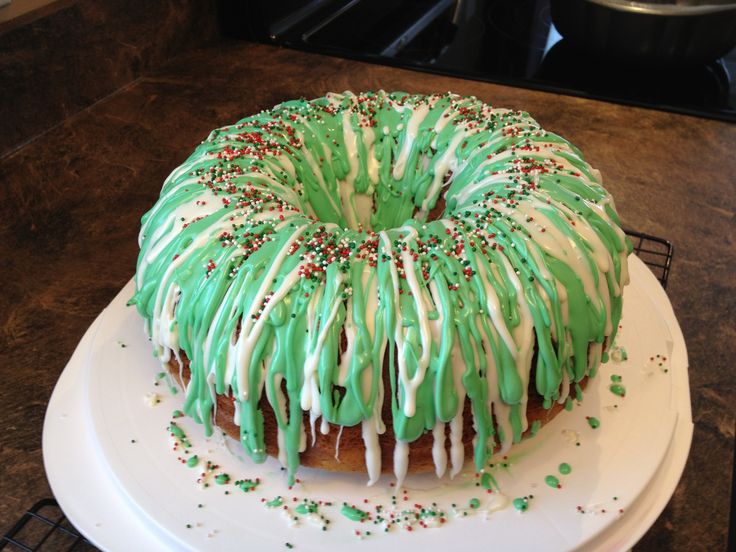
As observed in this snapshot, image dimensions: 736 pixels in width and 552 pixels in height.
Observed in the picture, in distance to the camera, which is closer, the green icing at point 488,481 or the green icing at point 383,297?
the green icing at point 383,297

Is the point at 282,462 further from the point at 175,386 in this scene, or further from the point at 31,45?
the point at 31,45

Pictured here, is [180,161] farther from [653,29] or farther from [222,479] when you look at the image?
[653,29]

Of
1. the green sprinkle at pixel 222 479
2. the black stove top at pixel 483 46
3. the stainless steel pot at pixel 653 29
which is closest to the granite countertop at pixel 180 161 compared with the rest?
the black stove top at pixel 483 46

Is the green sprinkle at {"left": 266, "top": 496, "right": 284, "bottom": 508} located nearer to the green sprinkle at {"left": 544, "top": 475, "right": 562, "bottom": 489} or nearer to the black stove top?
the green sprinkle at {"left": 544, "top": 475, "right": 562, "bottom": 489}

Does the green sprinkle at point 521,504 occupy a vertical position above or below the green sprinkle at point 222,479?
above

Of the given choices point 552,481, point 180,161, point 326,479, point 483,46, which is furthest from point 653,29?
point 326,479

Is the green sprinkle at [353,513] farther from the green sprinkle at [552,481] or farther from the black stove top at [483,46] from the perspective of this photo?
the black stove top at [483,46]

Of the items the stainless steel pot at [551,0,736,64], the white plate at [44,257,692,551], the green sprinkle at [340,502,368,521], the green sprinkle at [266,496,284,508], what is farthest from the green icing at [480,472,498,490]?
the stainless steel pot at [551,0,736,64]
